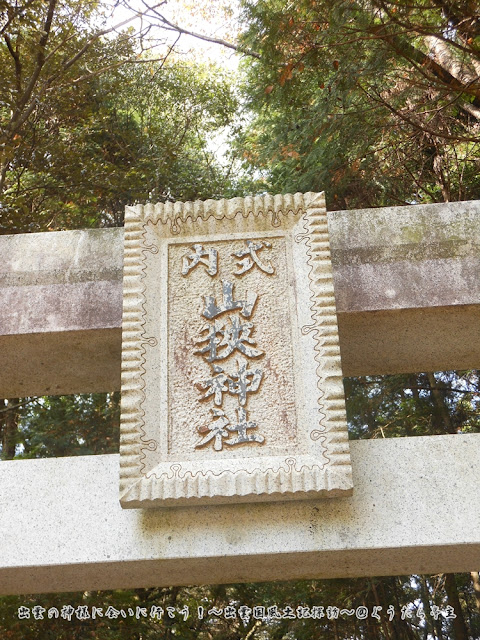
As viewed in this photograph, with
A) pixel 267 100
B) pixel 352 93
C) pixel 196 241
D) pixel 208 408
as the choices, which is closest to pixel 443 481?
pixel 208 408

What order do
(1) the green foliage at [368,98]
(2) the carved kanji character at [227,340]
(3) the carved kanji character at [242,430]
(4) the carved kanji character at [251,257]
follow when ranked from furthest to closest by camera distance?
(1) the green foliage at [368,98] < (4) the carved kanji character at [251,257] < (2) the carved kanji character at [227,340] < (3) the carved kanji character at [242,430]

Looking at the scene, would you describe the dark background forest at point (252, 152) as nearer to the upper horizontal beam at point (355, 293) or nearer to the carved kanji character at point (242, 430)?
the upper horizontal beam at point (355, 293)

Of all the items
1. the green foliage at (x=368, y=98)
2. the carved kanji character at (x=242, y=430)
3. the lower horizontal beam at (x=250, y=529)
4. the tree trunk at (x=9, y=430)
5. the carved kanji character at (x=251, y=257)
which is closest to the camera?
the lower horizontal beam at (x=250, y=529)

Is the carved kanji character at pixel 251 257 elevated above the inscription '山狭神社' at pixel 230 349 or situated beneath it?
elevated above

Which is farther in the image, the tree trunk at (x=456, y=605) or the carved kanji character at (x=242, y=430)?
the tree trunk at (x=456, y=605)

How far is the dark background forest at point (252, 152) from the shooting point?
3.93m

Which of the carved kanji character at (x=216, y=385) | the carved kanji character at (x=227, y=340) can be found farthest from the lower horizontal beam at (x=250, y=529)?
the carved kanji character at (x=227, y=340)

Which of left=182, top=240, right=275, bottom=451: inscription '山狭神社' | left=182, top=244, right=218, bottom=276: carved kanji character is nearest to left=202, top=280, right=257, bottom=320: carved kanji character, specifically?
left=182, top=240, right=275, bottom=451: inscription '山狭神社'

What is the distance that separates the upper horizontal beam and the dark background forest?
1.31 meters

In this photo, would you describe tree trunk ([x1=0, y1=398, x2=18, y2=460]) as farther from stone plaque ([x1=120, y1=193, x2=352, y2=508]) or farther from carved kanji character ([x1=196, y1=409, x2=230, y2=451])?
carved kanji character ([x1=196, y1=409, x2=230, y2=451])

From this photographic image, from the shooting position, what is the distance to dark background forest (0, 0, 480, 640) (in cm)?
393

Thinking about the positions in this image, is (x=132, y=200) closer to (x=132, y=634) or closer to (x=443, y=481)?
(x=132, y=634)

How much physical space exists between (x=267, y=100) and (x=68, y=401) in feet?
10.8

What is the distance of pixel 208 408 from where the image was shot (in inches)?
84.5
